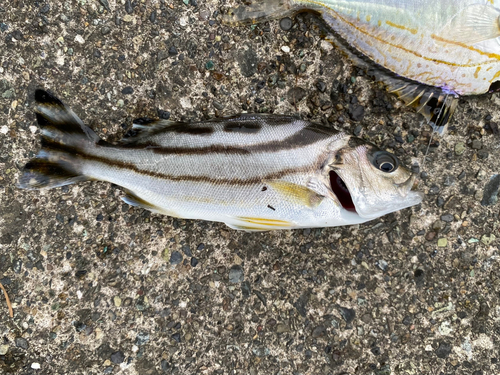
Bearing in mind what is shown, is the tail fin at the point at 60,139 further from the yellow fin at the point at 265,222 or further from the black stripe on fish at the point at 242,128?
the yellow fin at the point at 265,222

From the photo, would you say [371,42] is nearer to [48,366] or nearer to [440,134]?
[440,134]

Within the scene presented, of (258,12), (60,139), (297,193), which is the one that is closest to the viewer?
(297,193)

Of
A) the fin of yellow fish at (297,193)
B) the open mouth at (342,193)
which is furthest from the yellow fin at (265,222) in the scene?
the open mouth at (342,193)

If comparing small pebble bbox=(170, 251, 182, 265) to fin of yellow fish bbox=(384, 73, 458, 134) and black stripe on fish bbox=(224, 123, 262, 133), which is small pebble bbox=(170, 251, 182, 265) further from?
fin of yellow fish bbox=(384, 73, 458, 134)

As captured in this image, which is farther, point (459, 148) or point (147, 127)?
point (459, 148)

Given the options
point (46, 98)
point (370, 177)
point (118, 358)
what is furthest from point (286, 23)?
point (118, 358)

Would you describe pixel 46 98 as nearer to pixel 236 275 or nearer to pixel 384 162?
pixel 236 275
